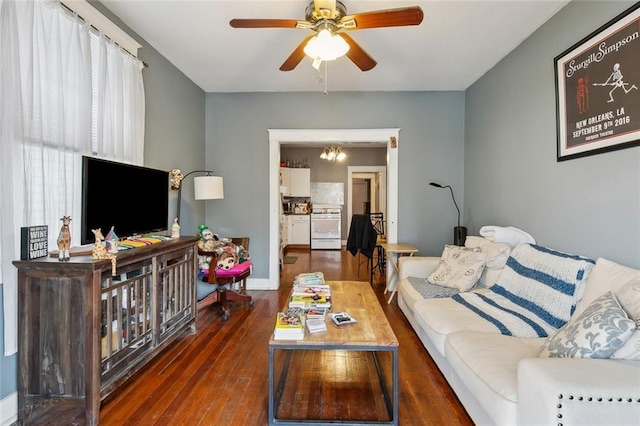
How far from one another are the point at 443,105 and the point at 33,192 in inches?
168

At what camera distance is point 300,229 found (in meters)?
8.01

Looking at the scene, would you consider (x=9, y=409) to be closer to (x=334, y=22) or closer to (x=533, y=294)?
(x=334, y=22)

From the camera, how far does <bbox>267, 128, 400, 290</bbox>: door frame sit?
13.7 feet

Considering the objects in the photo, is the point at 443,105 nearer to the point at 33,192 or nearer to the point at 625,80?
the point at 625,80

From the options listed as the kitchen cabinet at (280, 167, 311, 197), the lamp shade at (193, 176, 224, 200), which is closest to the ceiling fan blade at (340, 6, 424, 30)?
the lamp shade at (193, 176, 224, 200)

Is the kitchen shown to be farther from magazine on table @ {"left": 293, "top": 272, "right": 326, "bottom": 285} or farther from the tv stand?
the tv stand

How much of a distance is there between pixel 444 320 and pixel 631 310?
0.90 m

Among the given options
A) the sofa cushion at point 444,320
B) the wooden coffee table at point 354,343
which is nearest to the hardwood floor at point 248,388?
the wooden coffee table at point 354,343

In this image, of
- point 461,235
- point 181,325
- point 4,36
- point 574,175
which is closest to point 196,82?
point 4,36

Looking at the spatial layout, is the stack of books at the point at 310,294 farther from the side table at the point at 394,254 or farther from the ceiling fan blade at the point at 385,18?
the ceiling fan blade at the point at 385,18

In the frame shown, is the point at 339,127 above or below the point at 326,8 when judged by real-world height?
below

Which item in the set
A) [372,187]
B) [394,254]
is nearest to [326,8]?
[394,254]

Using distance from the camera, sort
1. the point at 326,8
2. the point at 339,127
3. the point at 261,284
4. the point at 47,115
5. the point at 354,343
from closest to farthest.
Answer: the point at 354,343, the point at 47,115, the point at 326,8, the point at 339,127, the point at 261,284

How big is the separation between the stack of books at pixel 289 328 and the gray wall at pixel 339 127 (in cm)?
256
